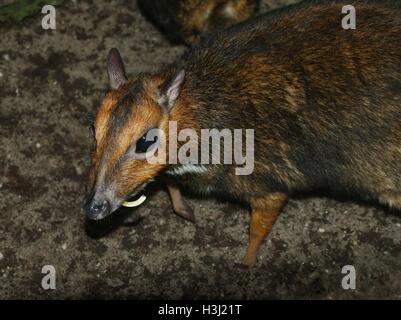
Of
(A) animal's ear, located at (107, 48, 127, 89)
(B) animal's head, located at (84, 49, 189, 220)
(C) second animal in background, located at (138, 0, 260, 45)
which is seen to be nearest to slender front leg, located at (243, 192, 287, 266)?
(B) animal's head, located at (84, 49, 189, 220)

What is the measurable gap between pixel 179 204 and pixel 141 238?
421 millimetres

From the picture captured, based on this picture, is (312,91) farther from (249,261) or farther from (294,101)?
(249,261)

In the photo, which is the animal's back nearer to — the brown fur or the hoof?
the brown fur

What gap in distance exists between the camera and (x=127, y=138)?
4.63m

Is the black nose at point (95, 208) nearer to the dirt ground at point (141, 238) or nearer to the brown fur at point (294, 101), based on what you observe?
the brown fur at point (294, 101)

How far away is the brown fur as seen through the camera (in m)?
4.82

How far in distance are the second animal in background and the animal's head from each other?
1587mm

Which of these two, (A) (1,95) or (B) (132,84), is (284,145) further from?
(A) (1,95)

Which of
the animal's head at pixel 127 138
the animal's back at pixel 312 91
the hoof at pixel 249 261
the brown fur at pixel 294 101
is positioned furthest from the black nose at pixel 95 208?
the hoof at pixel 249 261

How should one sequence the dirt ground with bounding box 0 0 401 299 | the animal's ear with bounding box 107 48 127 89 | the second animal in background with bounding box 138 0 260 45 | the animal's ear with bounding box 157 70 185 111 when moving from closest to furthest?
the animal's ear with bounding box 157 70 185 111 → the animal's ear with bounding box 107 48 127 89 → the dirt ground with bounding box 0 0 401 299 → the second animal in background with bounding box 138 0 260 45

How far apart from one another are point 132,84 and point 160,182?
1.46 meters

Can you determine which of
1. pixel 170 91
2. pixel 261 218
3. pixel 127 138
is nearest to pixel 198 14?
pixel 170 91

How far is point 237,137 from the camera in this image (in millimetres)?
5062

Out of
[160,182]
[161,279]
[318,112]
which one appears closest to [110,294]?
[161,279]
